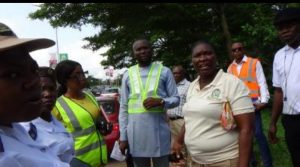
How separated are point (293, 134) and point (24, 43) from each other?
3624 mm

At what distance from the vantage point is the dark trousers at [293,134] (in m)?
4.67

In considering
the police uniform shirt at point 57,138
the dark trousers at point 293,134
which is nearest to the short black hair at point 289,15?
the dark trousers at point 293,134

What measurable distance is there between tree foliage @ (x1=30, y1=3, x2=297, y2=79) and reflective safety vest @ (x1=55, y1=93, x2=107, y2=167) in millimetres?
14779

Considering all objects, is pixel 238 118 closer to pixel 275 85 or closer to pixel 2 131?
pixel 275 85

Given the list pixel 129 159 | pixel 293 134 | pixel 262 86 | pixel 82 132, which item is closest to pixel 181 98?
pixel 262 86

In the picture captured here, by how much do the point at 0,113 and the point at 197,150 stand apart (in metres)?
2.39

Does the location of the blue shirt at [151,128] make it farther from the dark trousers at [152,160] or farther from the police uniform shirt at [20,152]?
the police uniform shirt at [20,152]

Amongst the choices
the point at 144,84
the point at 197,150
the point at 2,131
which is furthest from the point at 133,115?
the point at 2,131

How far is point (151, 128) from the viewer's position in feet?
16.8

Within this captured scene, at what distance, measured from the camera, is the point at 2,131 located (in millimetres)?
1678

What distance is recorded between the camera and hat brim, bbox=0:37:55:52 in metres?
1.63

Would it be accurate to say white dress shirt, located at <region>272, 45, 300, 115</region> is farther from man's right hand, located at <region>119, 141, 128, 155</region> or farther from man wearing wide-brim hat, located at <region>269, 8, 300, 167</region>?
man's right hand, located at <region>119, 141, 128, 155</region>

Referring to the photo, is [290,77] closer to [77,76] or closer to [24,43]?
[77,76]

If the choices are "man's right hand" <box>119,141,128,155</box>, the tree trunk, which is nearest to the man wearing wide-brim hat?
"man's right hand" <box>119,141,128,155</box>
